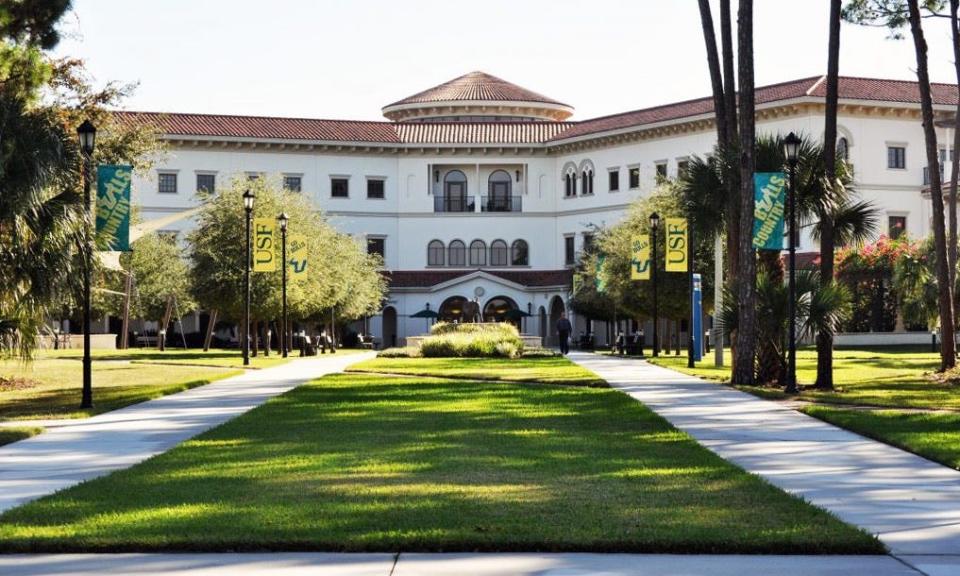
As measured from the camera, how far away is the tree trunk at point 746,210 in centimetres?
2852

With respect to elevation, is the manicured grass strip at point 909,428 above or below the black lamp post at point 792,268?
below

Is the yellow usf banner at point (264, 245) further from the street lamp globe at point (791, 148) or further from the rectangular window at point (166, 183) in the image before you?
the rectangular window at point (166, 183)

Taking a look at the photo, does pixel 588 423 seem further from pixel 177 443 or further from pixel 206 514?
pixel 206 514

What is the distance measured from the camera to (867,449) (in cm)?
1559

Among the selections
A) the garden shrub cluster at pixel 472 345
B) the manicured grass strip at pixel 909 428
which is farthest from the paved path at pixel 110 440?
the garden shrub cluster at pixel 472 345

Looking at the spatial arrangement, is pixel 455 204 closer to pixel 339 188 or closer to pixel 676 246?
pixel 339 188

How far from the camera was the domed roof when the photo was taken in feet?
313

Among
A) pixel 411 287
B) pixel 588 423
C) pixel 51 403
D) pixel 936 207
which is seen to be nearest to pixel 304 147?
pixel 411 287

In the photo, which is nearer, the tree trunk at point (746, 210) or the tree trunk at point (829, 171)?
the tree trunk at point (829, 171)

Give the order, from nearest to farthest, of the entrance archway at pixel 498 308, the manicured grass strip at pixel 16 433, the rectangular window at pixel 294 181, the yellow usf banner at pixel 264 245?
the manicured grass strip at pixel 16 433 → the yellow usf banner at pixel 264 245 → the rectangular window at pixel 294 181 → the entrance archway at pixel 498 308

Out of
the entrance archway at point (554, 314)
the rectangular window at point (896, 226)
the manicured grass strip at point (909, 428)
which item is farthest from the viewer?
the entrance archway at point (554, 314)

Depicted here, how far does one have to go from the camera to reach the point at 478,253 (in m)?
92.8

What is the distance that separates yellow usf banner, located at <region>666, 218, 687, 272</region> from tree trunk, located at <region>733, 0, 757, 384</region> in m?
12.3

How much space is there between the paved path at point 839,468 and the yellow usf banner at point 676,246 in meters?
17.7
